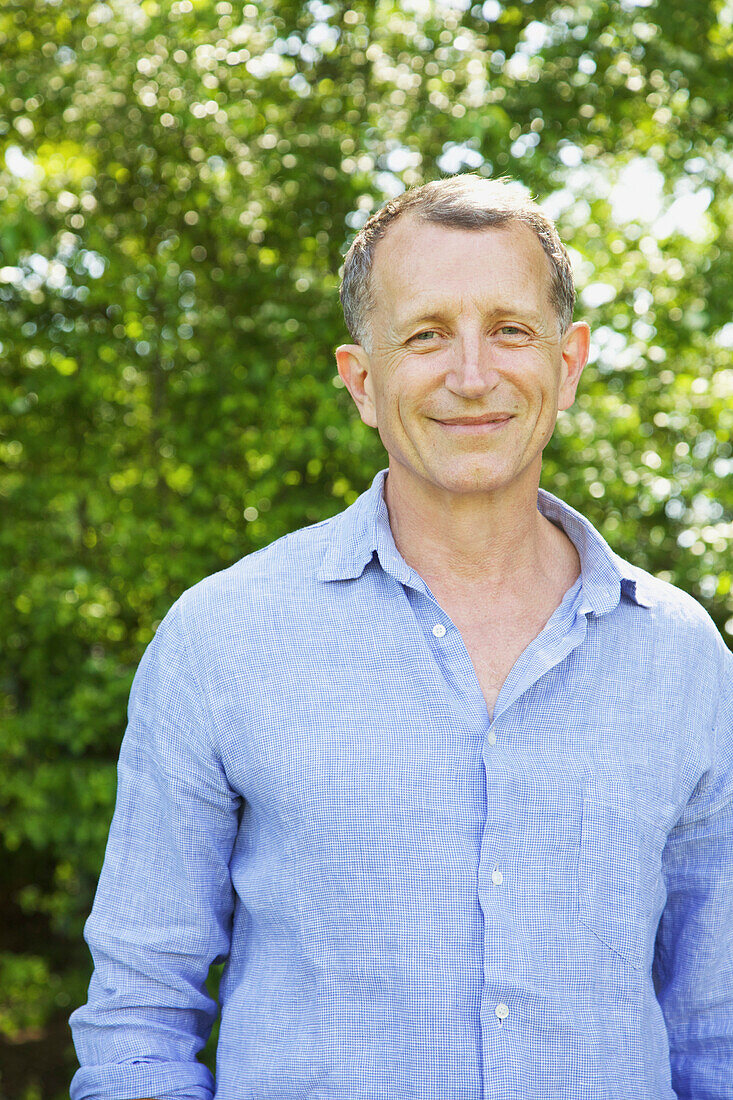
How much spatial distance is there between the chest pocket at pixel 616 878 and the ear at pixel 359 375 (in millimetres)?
757

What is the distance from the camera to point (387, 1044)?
148cm

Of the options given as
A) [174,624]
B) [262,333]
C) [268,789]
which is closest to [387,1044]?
[268,789]

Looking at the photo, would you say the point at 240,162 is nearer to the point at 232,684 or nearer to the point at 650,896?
the point at 232,684

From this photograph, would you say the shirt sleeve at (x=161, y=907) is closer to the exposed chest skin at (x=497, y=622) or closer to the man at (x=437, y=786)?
the man at (x=437, y=786)

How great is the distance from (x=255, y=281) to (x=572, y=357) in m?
2.06

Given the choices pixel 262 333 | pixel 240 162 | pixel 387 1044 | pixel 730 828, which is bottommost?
pixel 387 1044

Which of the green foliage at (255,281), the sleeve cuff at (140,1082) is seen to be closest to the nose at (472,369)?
the sleeve cuff at (140,1082)

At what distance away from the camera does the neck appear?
68.8 inches

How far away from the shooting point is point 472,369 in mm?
1630

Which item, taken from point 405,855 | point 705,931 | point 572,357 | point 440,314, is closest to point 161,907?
point 405,855

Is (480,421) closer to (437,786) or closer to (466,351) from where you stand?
(466,351)

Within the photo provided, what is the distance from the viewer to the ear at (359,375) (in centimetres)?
183

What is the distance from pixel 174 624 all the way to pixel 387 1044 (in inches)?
27.5

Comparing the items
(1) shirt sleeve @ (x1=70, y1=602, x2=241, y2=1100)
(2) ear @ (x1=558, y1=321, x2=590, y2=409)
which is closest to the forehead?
(2) ear @ (x1=558, y1=321, x2=590, y2=409)
